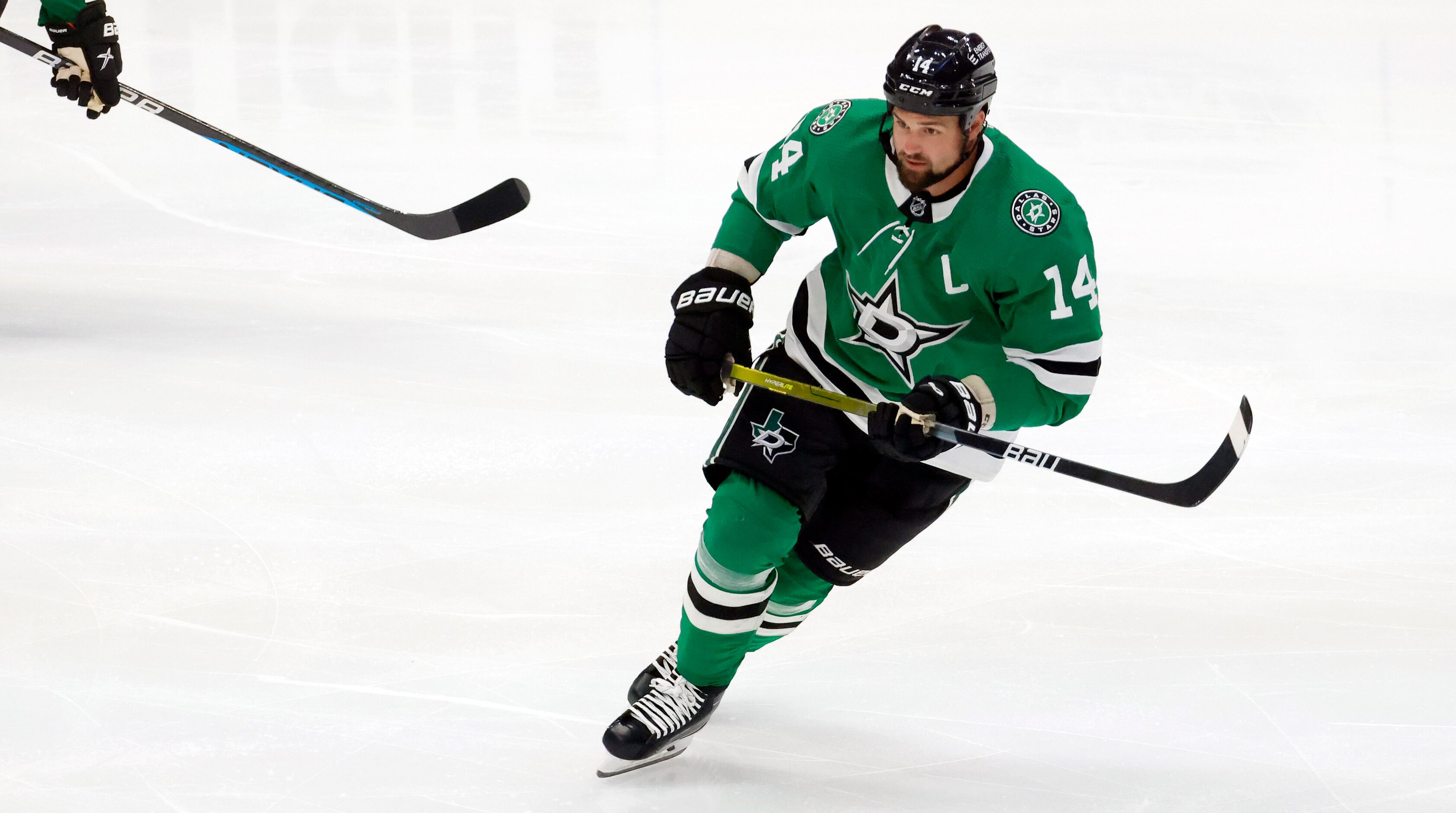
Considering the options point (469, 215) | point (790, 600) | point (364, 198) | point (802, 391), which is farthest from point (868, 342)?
point (364, 198)

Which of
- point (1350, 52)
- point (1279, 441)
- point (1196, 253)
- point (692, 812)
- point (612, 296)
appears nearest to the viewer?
point (692, 812)

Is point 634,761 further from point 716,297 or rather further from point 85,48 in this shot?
point 85,48

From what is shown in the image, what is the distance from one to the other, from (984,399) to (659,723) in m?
0.63

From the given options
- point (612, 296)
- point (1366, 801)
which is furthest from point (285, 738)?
point (612, 296)

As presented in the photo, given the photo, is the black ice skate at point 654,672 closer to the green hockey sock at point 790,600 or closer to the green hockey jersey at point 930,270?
the green hockey sock at point 790,600

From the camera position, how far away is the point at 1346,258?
4594mm

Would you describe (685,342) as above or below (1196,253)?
above

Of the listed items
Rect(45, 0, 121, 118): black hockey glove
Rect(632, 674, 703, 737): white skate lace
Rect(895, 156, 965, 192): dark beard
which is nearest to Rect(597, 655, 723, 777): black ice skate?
Rect(632, 674, 703, 737): white skate lace

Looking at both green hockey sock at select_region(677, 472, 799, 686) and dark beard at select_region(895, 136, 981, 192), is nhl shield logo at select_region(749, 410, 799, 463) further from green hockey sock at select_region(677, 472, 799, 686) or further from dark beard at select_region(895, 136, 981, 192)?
dark beard at select_region(895, 136, 981, 192)

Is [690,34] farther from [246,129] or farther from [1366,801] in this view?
[1366,801]

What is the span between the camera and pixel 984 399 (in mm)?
1924

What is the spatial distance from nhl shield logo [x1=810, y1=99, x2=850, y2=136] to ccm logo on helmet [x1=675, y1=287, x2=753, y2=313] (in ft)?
0.79

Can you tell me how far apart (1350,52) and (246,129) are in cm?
543

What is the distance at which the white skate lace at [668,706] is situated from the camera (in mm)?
2084
